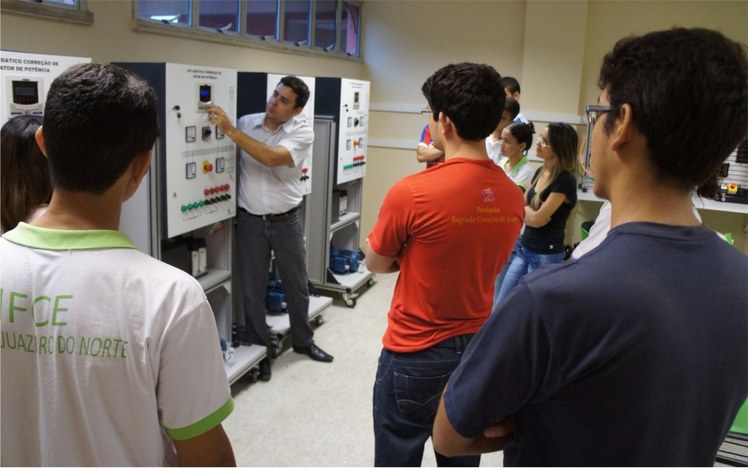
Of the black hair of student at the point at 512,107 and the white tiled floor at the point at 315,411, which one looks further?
the black hair of student at the point at 512,107

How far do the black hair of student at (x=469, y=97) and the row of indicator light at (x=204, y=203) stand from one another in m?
1.55

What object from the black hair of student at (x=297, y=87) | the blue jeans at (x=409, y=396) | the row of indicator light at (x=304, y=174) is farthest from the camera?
the row of indicator light at (x=304, y=174)

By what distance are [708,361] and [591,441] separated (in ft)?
0.65

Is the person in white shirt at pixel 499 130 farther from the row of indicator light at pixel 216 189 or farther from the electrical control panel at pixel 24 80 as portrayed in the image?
the electrical control panel at pixel 24 80

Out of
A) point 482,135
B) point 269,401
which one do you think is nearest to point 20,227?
point 482,135

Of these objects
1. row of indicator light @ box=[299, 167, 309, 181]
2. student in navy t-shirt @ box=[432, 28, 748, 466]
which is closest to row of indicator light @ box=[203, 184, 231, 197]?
row of indicator light @ box=[299, 167, 309, 181]

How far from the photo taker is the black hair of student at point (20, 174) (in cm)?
154

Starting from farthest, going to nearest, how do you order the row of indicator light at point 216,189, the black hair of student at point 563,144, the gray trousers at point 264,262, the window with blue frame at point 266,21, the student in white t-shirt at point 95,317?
1. the window with blue frame at point 266,21
2. the gray trousers at point 264,262
3. the black hair of student at point 563,144
4. the row of indicator light at point 216,189
5. the student in white t-shirt at point 95,317

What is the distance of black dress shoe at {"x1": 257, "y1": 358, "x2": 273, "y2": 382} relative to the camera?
333cm

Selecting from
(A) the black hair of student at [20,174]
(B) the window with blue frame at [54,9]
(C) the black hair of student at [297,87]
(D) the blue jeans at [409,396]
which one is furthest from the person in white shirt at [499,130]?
(A) the black hair of student at [20,174]

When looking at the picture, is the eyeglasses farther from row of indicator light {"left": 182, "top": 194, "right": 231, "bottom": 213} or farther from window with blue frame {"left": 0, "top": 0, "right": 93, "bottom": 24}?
window with blue frame {"left": 0, "top": 0, "right": 93, "bottom": 24}

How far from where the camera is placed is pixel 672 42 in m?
0.75

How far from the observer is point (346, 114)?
14.4 ft

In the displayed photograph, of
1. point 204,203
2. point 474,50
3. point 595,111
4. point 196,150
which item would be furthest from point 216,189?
point 474,50
